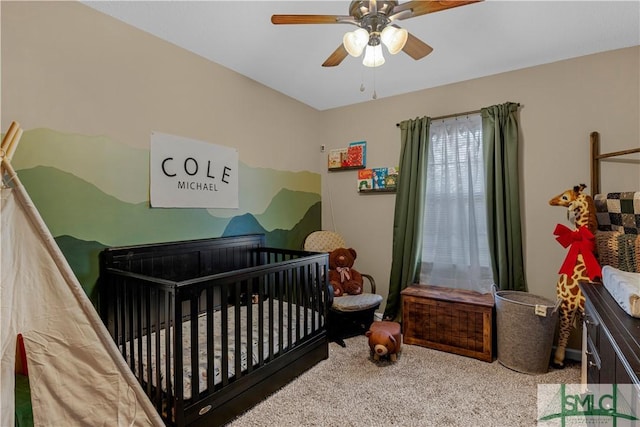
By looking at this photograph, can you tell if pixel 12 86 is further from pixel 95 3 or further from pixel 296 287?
pixel 296 287

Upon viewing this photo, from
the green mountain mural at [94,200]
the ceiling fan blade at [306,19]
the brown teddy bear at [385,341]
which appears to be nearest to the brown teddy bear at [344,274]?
the brown teddy bear at [385,341]

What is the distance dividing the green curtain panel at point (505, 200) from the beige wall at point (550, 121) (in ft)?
0.32

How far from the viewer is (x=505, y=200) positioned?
108 inches

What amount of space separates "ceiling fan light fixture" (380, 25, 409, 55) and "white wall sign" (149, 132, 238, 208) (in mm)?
1622

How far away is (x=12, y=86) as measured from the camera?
1.65 m

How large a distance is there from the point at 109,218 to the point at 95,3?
4.25ft

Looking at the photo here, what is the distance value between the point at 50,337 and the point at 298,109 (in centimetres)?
292

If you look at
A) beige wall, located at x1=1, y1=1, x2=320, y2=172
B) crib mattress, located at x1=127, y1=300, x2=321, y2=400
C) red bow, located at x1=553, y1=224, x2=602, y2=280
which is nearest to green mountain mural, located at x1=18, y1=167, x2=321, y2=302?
beige wall, located at x1=1, y1=1, x2=320, y2=172

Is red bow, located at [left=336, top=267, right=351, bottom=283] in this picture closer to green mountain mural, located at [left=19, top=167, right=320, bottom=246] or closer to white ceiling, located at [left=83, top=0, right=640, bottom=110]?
green mountain mural, located at [left=19, top=167, right=320, bottom=246]

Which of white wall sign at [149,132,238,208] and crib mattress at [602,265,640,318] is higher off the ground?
white wall sign at [149,132,238,208]

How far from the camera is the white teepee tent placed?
1304mm

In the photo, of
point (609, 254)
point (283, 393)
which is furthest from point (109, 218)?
point (609, 254)

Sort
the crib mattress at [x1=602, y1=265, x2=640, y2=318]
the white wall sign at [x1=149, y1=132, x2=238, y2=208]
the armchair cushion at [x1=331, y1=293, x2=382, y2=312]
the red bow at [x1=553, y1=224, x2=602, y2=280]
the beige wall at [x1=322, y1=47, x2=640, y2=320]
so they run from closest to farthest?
the crib mattress at [x1=602, y1=265, x2=640, y2=318] < the red bow at [x1=553, y1=224, x2=602, y2=280] < the white wall sign at [x1=149, y1=132, x2=238, y2=208] < the beige wall at [x1=322, y1=47, x2=640, y2=320] < the armchair cushion at [x1=331, y1=293, x2=382, y2=312]

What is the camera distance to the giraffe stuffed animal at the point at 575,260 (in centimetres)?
218
